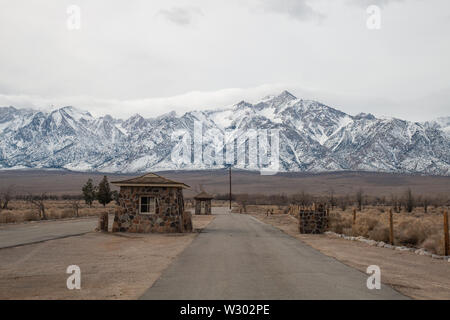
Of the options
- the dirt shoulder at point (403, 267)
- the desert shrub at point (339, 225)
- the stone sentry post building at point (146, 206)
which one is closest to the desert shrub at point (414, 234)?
the dirt shoulder at point (403, 267)

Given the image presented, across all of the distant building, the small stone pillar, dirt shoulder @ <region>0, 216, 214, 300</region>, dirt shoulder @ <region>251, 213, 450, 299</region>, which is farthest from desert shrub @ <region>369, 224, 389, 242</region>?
the distant building

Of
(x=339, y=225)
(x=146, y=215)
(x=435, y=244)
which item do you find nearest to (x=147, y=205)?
(x=146, y=215)

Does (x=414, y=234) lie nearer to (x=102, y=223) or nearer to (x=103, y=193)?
(x=102, y=223)

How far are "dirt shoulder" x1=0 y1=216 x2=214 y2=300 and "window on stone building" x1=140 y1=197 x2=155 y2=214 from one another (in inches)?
135

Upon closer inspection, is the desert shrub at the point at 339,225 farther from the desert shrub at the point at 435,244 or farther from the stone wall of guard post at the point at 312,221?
the desert shrub at the point at 435,244

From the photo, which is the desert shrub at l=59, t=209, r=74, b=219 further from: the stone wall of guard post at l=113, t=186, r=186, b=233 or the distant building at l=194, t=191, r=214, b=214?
the stone wall of guard post at l=113, t=186, r=186, b=233

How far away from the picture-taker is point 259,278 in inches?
423

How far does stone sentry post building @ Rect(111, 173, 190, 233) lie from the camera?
→ 83.3ft

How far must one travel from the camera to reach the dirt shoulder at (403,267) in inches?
401

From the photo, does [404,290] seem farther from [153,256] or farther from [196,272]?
[153,256]

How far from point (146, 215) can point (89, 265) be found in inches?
473
